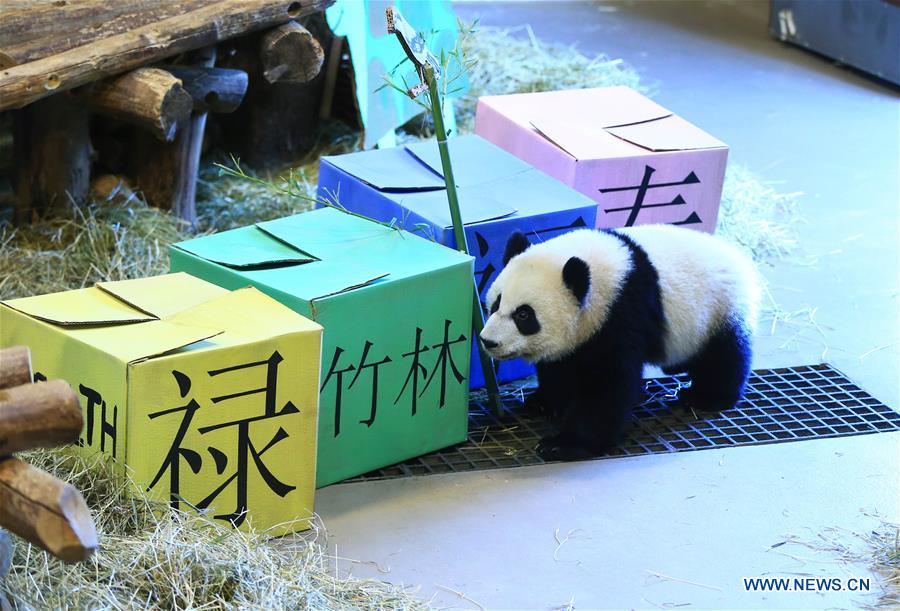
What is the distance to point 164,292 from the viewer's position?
2.83m

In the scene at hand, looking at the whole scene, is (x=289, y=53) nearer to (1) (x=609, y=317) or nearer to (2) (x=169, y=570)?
(1) (x=609, y=317)

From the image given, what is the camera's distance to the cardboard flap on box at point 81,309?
2.59 m

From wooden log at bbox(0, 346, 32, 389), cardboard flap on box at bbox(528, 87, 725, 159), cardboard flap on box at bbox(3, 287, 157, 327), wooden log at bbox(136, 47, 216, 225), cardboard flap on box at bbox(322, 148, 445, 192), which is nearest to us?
wooden log at bbox(0, 346, 32, 389)

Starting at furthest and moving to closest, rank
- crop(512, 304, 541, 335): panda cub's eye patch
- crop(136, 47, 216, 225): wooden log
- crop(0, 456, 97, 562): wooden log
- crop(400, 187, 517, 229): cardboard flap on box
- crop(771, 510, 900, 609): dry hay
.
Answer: crop(136, 47, 216, 225): wooden log
crop(400, 187, 517, 229): cardboard flap on box
crop(512, 304, 541, 335): panda cub's eye patch
crop(771, 510, 900, 609): dry hay
crop(0, 456, 97, 562): wooden log

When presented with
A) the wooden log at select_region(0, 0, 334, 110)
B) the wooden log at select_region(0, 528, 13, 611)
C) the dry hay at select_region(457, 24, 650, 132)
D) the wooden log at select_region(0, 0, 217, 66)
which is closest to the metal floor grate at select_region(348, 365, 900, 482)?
the wooden log at select_region(0, 528, 13, 611)

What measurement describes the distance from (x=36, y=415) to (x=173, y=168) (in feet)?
8.96

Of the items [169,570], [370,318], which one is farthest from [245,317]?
[169,570]

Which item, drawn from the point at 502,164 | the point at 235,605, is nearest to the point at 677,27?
the point at 502,164

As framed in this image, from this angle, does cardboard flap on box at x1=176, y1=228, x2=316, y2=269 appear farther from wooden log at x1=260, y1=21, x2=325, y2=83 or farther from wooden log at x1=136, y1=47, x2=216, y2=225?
wooden log at x1=136, y1=47, x2=216, y2=225

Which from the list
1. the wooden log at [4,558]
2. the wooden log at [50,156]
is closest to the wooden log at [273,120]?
the wooden log at [50,156]

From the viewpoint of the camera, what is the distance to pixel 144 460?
8.23 feet

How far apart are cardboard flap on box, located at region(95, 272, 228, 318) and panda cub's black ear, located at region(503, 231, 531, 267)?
0.84 meters

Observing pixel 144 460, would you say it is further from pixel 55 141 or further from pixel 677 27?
pixel 677 27

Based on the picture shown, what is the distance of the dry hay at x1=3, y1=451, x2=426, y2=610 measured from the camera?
2303mm
